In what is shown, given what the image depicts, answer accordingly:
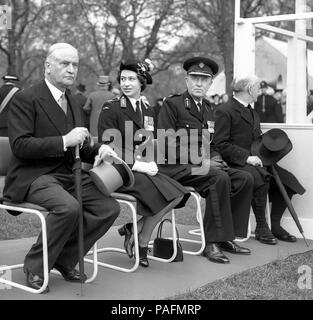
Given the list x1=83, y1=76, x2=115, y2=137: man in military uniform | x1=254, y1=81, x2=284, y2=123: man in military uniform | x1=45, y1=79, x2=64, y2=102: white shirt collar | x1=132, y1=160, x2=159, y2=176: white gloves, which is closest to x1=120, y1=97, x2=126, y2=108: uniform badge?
x1=132, y1=160, x2=159, y2=176: white gloves

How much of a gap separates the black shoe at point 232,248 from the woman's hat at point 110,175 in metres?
1.58

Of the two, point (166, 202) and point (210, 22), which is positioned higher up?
point (210, 22)

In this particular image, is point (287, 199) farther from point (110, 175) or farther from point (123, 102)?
point (110, 175)

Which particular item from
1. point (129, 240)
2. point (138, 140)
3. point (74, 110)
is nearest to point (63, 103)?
point (74, 110)

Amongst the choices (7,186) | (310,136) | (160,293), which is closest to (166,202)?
(160,293)

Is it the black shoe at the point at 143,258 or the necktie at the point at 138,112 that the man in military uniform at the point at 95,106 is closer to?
the necktie at the point at 138,112

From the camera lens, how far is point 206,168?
528 cm

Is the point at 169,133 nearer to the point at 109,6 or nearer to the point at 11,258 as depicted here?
the point at 11,258

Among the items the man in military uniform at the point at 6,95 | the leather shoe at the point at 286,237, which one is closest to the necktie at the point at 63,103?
the leather shoe at the point at 286,237

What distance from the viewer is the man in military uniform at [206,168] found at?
17.0ft

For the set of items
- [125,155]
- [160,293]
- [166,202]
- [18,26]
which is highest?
[18,26]

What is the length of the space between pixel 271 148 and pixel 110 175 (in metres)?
2.25

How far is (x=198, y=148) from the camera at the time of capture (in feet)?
17.8
